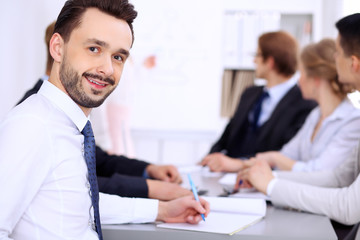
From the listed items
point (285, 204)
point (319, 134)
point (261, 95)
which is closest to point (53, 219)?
point (285, 204)

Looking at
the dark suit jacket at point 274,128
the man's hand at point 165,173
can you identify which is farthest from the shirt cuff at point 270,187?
the dark suit jacket at point 274,128

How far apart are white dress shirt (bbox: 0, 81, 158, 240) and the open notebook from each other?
32 centimetres

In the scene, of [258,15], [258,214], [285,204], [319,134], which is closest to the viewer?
[258,214]

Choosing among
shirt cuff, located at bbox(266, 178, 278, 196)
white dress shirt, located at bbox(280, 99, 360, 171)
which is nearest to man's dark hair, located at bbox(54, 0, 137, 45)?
shirt cuff, located at bbox(266, 178, 278, 196)

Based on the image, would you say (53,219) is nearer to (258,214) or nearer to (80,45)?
(80,45)

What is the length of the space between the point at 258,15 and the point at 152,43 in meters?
1.54

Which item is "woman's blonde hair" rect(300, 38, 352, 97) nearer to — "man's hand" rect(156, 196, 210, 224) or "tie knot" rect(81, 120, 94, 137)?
"man's hand" rect(156, 196, 210, 224)

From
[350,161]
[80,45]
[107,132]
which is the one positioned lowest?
[107,132]

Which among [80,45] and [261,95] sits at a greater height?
[80,45]

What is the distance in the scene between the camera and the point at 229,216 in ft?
4.76

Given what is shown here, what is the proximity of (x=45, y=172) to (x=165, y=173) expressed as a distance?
1.11 m

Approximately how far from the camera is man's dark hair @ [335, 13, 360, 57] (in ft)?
5.50

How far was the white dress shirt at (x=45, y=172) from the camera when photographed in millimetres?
894

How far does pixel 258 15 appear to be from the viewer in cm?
573
